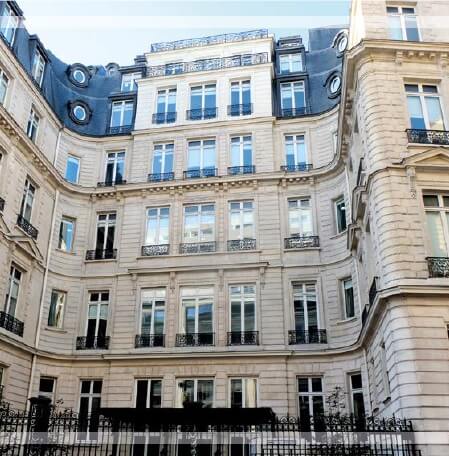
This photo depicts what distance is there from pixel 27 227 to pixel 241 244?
26.4 feet

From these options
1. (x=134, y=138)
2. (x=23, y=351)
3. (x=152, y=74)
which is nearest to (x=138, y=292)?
(x=23, y=351)

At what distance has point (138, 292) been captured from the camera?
66.7 feet

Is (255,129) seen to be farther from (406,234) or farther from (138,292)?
(406,234)

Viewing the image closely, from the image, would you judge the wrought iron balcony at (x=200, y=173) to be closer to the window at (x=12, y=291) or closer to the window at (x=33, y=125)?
the window at (x=33, y=125)

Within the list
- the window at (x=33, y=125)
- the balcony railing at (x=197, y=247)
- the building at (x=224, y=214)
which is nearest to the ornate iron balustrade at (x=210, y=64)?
the building at (x=224, y=214)

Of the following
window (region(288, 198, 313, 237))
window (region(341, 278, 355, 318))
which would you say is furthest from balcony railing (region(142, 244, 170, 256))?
window (region(341, 278, 355, 318))

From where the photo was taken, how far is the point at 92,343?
19891 millimetres

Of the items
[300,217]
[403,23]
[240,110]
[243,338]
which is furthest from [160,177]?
[403,23]

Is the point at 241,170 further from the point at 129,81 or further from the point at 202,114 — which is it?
the point at 129,81

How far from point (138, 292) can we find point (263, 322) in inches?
198

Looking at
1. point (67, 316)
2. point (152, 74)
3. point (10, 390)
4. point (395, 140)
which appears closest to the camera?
point (395, 140)

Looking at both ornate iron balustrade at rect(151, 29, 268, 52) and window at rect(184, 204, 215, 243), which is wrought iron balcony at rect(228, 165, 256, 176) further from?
ornate iron balustrade at rect(151, 29, 268, 52)

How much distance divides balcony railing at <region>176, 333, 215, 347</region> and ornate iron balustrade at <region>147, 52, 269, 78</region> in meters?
12.3

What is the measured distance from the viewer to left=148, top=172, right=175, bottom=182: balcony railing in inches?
874
